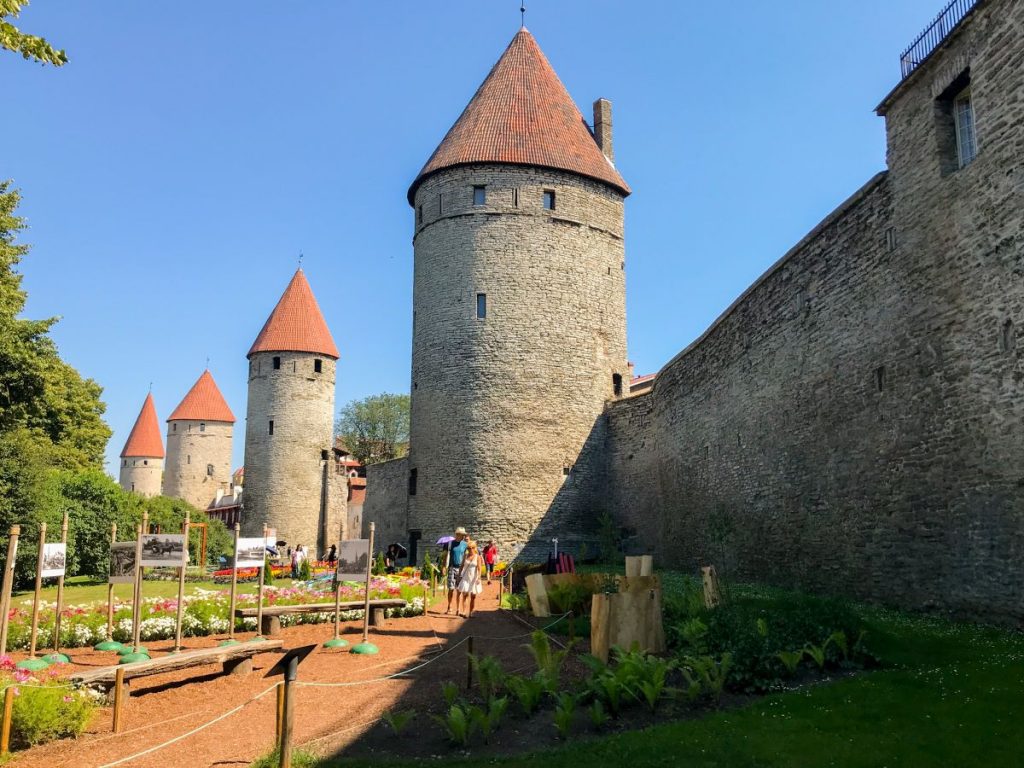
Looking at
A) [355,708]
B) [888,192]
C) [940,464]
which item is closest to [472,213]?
[888,192]

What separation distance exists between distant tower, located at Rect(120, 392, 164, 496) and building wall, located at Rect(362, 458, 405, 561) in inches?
1593

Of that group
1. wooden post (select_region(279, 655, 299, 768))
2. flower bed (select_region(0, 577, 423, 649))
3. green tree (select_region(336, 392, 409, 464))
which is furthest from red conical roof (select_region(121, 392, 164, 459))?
wooden post (select_region(279, 655, 299, 768))

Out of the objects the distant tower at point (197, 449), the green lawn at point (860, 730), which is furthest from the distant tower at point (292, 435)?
the green lawn at point (860, 730)

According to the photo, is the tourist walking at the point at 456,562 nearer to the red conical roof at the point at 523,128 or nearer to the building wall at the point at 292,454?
the red conical roof at the point at 523,128

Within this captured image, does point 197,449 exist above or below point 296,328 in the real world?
below

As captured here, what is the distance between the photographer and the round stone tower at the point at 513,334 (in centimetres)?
2534

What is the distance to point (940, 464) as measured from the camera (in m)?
10.6

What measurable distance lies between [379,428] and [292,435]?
2411cm

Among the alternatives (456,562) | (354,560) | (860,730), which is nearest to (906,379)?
(860,730)

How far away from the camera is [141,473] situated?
229ft

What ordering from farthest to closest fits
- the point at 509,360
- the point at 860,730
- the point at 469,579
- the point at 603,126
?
the point at 603,126, the point at 509,360, the point at 469,579, the point at 860,730

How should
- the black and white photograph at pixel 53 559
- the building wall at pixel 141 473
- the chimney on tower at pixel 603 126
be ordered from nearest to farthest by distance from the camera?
the black and white photograph at pixel 53 559 < the chimney on tower at pixel 603 126 < the building wall at pixel 141 473

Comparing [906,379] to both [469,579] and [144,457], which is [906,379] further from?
[144,457]

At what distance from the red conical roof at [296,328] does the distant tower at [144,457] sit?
34373 mm
